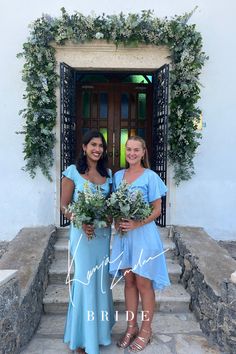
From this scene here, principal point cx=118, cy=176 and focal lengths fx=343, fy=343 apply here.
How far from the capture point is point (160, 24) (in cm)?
466

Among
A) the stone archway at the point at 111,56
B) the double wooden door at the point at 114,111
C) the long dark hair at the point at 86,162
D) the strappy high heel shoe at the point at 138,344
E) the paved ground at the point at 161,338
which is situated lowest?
the paved ground at the point at 161,338

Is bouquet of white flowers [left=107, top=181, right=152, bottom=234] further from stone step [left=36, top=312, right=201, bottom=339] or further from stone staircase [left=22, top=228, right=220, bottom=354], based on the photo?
stone step [left=36, top=312, right=201, bottom=339]

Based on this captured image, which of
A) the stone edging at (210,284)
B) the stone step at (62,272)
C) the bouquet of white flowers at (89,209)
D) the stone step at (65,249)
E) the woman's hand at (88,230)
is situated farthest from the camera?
the stone step at (65,249)

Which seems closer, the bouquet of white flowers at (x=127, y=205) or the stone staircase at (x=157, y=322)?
the bouquet of white flowers at (x=127, y=205)

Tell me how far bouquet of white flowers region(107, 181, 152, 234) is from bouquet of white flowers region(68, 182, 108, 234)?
65mm

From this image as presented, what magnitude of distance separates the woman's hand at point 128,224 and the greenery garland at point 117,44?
2440 mm

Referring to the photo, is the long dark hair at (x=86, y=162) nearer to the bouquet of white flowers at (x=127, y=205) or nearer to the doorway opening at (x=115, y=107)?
the bouquet of white flowers at (x=127, y=205)

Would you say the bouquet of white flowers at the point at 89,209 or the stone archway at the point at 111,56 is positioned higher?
the stone archway at the point at 111,56

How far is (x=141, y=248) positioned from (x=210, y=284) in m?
0.88

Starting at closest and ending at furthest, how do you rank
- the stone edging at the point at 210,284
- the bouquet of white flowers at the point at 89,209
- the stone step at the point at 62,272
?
the bouquet of white flowers at the point at 89,209, the stone edging at the point at 210,284, the stone step at the point at 62,272

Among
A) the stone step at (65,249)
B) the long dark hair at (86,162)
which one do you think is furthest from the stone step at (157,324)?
the long dark hair at (86,162)

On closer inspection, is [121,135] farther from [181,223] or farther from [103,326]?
[103,326]

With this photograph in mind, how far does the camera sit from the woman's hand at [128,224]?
2.52 m

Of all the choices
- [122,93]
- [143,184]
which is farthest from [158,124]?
[143,184]
